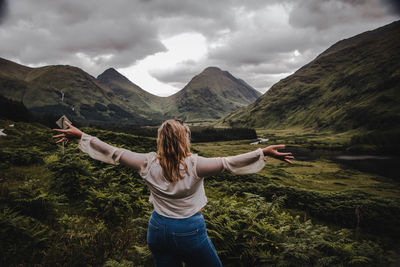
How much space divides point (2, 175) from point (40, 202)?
578cm

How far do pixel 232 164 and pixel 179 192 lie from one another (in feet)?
2.46

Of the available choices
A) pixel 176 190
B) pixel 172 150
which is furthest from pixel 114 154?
pixel 176 190

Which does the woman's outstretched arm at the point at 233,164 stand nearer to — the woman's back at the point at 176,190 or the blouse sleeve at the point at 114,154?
the woman's back at the point at 176,190

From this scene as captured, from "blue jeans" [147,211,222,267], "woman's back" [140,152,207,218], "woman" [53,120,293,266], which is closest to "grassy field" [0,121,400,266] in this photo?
"blue jeans" [147,211,222,267]

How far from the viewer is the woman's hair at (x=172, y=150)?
2.50 m

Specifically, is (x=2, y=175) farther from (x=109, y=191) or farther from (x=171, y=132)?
(x=171, y=132)

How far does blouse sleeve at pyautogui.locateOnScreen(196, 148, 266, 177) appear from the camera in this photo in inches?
99.1

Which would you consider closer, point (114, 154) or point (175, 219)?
point (175, 219)

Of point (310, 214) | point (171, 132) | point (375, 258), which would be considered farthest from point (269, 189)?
point (171, 132)

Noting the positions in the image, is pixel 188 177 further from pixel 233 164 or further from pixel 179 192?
pixel 233 164

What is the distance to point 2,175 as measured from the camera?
31.7 ft

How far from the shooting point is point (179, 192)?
2.50m

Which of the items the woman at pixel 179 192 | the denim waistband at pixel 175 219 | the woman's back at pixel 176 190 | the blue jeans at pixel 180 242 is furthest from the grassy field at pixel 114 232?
the woman's back at pixel 176 190

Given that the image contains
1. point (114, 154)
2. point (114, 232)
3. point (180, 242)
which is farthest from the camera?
point (114, 232)
